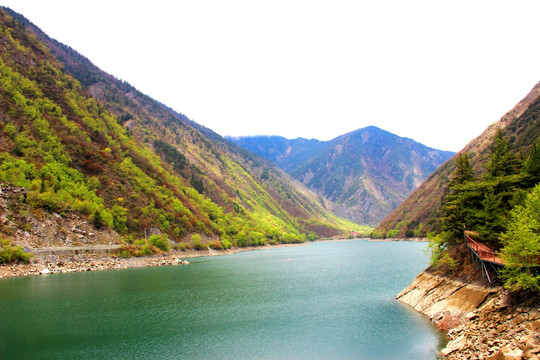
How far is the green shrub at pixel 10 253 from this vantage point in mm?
73438

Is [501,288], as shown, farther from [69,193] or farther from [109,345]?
[69,193]

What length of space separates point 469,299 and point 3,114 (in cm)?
12696

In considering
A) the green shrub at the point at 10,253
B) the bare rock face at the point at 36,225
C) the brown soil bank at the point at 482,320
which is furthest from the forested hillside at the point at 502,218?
the bare rock face at the point at 36,225

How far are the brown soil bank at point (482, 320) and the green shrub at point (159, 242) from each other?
92565 mm

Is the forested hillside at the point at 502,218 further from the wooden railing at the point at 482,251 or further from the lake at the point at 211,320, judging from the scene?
the lake at the point at 211,320

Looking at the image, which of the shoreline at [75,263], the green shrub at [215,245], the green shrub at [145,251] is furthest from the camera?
the green shrub at [215,245]

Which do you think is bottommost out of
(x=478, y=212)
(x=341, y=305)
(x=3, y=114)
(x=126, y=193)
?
(x=341, y=305)

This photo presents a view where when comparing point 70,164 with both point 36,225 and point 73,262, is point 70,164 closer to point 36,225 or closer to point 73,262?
point 36,225

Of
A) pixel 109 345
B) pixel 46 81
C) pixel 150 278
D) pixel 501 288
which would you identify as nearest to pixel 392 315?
pixel 501 288

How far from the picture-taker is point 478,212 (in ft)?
135

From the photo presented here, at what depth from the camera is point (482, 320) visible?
3056 cm

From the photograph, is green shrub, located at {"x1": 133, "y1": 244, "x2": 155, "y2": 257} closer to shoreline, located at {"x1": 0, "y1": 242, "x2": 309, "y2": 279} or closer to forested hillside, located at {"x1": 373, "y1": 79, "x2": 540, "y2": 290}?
shoreline, located at {"x1": 0, "y1": 242, "x2": 309, "y2": 279}

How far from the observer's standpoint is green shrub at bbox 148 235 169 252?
11812cm

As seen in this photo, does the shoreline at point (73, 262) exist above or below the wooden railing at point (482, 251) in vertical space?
below
